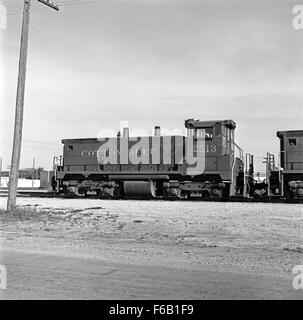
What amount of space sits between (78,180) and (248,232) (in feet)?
53.6

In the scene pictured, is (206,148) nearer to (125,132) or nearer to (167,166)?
(167,166)

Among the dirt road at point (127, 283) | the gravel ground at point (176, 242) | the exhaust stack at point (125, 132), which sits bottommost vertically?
the dirt road at point (127, 283)

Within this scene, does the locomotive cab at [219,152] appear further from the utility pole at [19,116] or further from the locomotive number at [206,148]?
the utility pole at [19,116]

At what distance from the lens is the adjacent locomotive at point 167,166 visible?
21.8 meters

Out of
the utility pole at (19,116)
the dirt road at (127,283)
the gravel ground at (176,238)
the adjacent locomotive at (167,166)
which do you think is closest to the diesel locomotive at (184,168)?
the adjacent locomotive at (167,166)

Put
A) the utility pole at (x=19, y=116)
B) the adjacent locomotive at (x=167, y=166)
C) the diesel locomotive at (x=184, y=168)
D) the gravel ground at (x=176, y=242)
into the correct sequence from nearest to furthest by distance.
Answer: the gravel ground at (x=176, y=242) < the utility pole at (x=19, y=116) < the diesel locomotive at (x=184, y=168) < the adjacent locomotive at (x=167, y=166)

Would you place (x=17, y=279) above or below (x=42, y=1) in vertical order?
below

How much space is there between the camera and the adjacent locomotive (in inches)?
858

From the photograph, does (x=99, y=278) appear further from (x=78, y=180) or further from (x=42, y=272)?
(x=78, y=180)

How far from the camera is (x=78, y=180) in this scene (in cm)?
2503

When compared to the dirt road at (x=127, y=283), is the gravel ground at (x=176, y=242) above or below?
above
